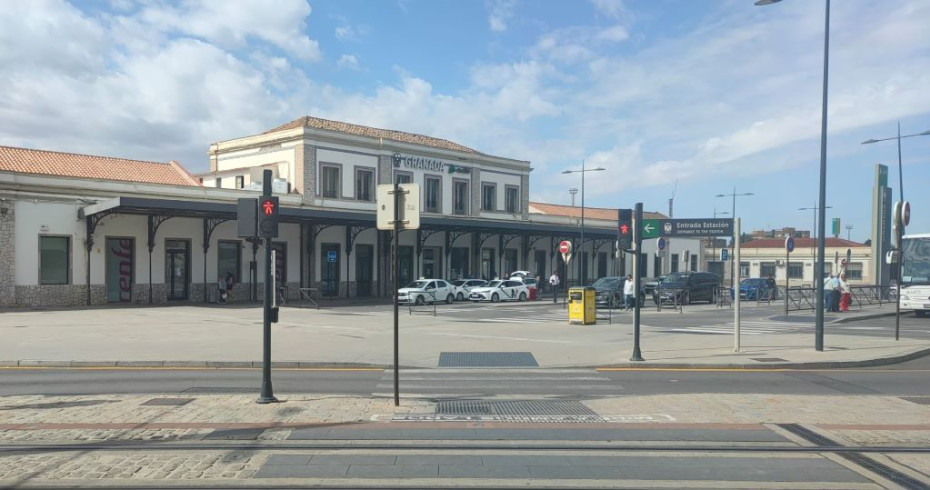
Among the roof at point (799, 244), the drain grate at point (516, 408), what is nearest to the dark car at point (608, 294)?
the drain grate at point (516, 408)

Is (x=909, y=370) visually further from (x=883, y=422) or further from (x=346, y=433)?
(x=346, y=433)

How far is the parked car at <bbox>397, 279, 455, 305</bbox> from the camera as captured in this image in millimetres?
38562

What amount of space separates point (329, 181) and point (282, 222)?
656cm

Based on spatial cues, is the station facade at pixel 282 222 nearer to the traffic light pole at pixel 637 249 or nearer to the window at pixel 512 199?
the window at pixel 512 199

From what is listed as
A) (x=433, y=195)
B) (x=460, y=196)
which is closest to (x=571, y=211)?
(x=460, y=196)

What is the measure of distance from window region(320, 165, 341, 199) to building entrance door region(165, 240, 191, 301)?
1015 cm

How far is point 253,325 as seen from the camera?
23562 mm

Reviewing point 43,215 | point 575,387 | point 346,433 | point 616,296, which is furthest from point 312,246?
point 346,433

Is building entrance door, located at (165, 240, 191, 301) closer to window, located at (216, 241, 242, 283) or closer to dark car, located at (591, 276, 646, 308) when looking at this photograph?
window, located at (216, 241, 242, 283)

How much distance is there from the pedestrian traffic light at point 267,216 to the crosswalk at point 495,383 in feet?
10.1

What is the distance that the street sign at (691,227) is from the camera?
1636cm

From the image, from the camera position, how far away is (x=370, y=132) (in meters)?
51.1

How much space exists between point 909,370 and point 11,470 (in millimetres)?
15085

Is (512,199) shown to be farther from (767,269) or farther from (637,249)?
(637,249)
